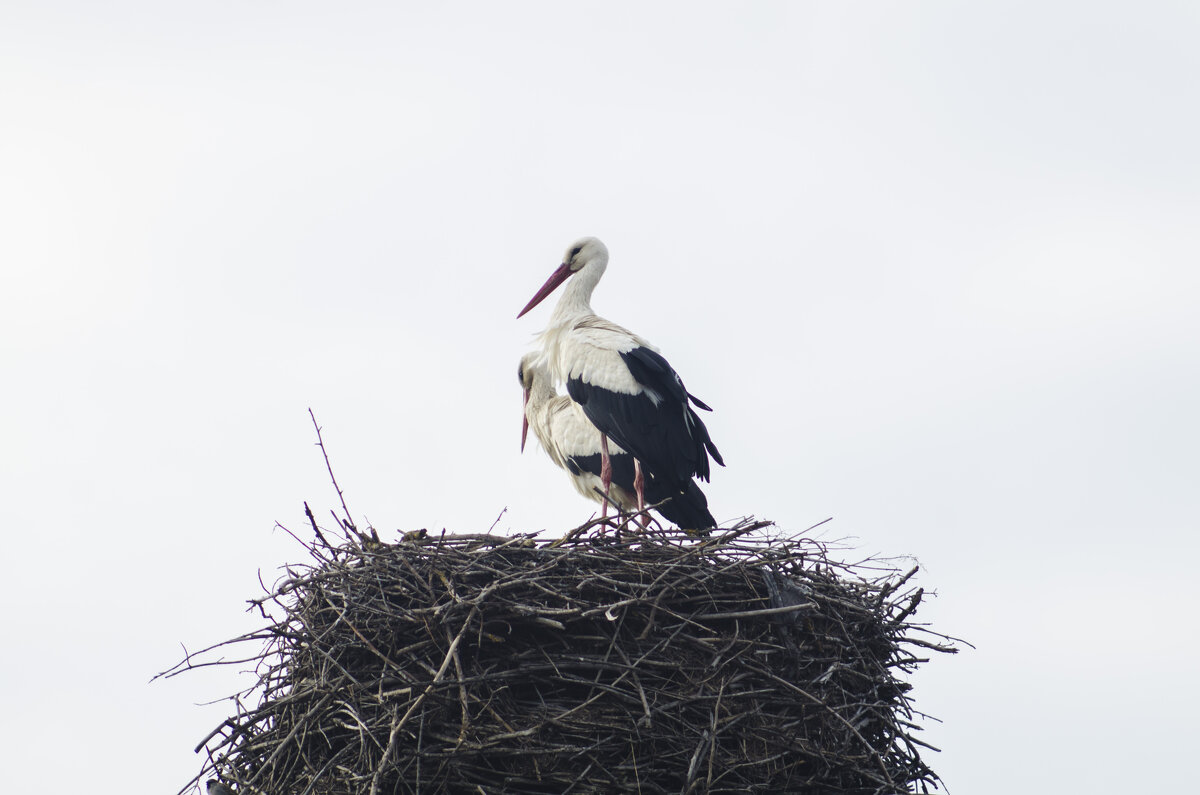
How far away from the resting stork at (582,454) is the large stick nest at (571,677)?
185 centimetres

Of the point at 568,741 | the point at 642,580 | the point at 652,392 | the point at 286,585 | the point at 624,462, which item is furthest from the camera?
the point at 624,462

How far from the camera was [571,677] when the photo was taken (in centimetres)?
404

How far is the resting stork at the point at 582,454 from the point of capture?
645cm

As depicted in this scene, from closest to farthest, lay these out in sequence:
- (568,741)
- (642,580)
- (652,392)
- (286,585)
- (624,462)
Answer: (568,741) < (642,580) < (286,585) < (652,392) < (624,462)

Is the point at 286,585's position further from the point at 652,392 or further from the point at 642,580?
the point at 652,392

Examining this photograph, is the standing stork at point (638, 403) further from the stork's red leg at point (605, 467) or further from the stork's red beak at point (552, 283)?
the stork's red beak at point (552, 283)

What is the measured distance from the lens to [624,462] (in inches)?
261

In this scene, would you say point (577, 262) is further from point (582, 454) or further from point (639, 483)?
point (639, 483)

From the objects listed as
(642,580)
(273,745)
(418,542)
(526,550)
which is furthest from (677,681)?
(273,745)

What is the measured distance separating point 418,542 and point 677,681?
1.05 m

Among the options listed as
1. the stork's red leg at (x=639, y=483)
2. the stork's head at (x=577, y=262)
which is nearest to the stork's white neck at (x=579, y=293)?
the stork's head at (x=577, y=262)

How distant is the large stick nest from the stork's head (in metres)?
2.84

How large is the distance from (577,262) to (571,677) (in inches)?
141

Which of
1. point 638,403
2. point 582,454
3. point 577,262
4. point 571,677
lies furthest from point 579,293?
point 571,677
